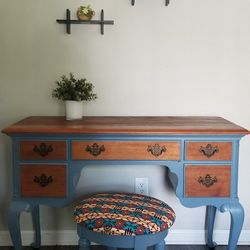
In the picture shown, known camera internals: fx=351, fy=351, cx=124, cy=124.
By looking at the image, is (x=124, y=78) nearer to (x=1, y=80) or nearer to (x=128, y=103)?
(x=128, y=103)

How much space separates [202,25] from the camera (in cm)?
211

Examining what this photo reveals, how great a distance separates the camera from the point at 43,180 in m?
1.76

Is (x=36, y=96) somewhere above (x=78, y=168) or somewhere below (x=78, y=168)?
above

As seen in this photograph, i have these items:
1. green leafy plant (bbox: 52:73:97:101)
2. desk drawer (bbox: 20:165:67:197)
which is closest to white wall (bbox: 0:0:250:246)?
green leafy plant (bbox: 52:73:97:101)

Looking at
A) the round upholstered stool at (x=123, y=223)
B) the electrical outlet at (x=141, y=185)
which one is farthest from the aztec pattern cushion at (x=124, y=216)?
the electrical outlet at (x=141, y=185)

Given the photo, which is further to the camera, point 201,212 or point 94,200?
point 201,212

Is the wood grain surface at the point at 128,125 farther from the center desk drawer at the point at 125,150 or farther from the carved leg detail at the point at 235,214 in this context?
the carved leg detail at the point at 235,214

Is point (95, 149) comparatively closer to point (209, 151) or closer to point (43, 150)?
point (43, 150)

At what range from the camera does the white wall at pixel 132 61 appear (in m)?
2.10

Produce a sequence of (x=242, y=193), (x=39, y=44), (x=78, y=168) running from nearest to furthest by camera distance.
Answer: (x=78, y=168) < (x=39, y=44) < (x=242, y=193)

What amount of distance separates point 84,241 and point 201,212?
94 centimetres

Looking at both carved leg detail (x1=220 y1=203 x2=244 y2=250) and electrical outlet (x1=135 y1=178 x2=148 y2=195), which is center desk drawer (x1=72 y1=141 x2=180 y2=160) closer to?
carved leg detail (x1=220 y1=203 x2=244 y2=250)

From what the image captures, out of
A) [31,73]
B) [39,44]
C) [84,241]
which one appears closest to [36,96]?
[31,73]

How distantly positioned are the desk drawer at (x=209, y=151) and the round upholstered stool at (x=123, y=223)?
303 millimetres
